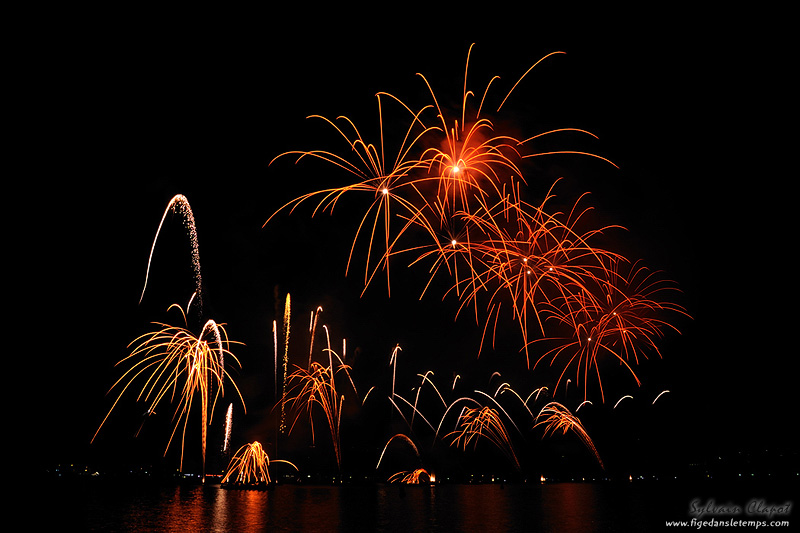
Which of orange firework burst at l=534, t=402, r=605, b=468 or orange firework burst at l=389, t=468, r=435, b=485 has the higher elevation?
orange firework burst at l=534, t=402, r=605, b=468

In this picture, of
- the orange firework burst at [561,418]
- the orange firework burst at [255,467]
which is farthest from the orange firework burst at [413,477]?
the orange firework burst at [255,467]

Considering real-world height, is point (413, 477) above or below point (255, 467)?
below

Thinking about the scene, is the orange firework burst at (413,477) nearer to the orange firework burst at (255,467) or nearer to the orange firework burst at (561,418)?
the orange firework burst at (561,418)

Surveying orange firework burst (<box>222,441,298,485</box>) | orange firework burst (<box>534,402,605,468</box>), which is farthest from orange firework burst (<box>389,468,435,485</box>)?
orange firework burst (<box>222,441,298,485</box>)

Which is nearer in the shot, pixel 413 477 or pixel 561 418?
pixel 561 418

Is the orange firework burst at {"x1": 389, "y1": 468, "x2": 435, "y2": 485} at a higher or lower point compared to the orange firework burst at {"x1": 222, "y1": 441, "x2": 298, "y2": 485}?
lower

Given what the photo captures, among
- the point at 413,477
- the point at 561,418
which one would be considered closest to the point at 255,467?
the point at 561,418

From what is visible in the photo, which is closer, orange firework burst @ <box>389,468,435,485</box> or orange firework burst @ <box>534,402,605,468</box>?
orange firework burst @ <box>534,402,605,468</box>

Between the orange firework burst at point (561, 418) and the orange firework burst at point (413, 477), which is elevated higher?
the orange firework burst at point (561, 418)

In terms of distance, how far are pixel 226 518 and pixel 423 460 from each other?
338ft

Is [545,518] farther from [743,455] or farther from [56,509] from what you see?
[743,455]

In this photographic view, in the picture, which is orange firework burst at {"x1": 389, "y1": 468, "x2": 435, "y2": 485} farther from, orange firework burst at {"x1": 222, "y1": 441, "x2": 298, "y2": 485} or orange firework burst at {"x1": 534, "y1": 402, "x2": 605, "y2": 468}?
orange firework burst at {"x1": 222, "y1": 441, "x2": 298, "y2": 485}

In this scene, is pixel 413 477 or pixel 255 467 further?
pixel 413 477

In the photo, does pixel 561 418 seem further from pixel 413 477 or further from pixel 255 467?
pixel 413 477
